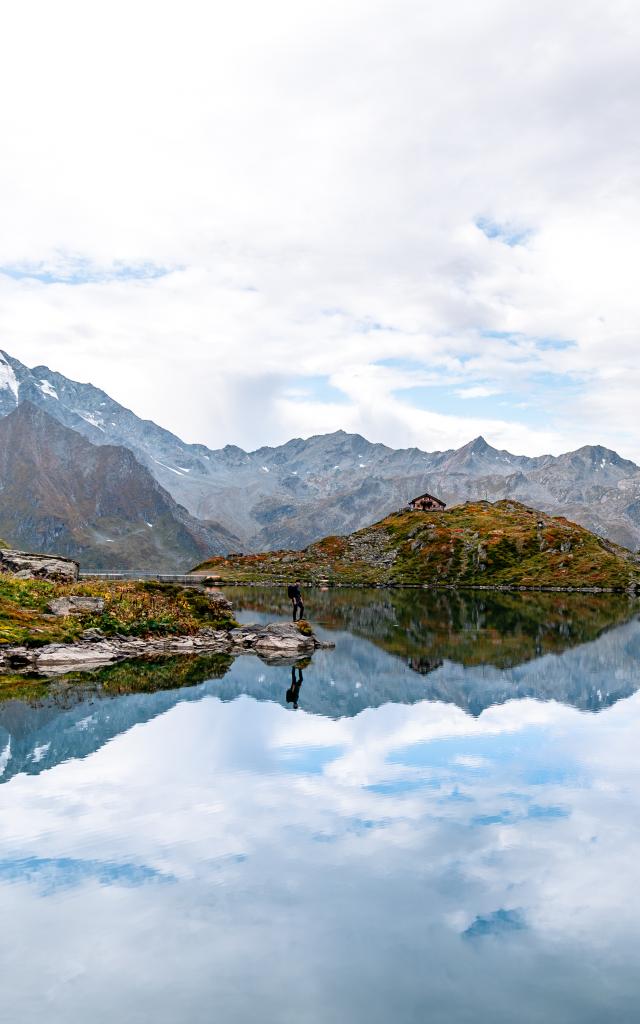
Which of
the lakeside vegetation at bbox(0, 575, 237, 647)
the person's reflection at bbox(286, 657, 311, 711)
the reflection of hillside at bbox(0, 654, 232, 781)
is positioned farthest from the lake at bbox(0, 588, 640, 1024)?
the lakeside vegetation at bbox(0, 575, 237, 647)

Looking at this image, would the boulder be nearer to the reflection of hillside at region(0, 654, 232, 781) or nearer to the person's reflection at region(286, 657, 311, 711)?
the person's reflection at region(286, 657, 311, 711)

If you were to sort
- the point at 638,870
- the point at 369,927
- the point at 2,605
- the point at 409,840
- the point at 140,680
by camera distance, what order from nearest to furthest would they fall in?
the point at 369,927 < the point at 638,870 < the point at 409,840 < the point at 140,680 < the point at 2,605

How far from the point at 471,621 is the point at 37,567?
5569 centimetres

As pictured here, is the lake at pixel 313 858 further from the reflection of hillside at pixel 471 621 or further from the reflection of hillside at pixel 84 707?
the reflection of hillside at pixel 471 621

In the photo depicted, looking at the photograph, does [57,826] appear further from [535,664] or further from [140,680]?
[535,664]

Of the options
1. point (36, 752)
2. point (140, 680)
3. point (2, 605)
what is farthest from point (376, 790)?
point (2, 605)

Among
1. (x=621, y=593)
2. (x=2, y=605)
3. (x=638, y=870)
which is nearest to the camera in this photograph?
(x=638, y=870)

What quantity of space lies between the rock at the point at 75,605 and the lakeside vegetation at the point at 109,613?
35cm

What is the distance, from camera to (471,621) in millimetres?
95188

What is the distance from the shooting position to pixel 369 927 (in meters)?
16.5

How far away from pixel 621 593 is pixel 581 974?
6604 inches

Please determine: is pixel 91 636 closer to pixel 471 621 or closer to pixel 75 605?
pixel 75 605

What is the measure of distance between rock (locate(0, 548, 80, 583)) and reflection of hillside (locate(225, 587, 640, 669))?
3245 cm

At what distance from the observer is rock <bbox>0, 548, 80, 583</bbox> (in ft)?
243
